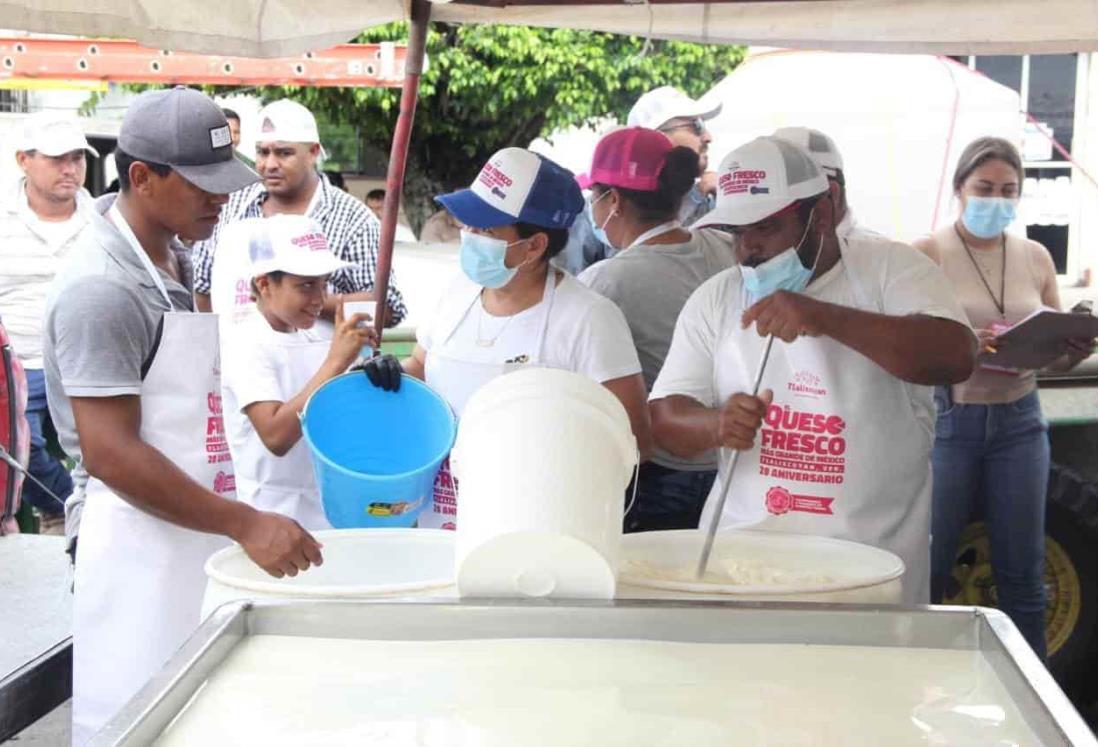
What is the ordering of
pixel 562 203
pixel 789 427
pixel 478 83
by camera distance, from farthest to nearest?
1. pixel 478 83
2. pixel 562 203
3. pixel 789 427

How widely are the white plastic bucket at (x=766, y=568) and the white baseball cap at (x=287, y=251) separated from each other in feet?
4.39

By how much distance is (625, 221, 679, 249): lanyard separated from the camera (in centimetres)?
353

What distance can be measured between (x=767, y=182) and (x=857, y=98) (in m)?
7.76

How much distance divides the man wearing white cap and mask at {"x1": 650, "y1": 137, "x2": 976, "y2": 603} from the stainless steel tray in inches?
30.4

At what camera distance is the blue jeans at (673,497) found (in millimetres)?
3275

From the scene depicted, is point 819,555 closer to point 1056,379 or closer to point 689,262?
point 689,262

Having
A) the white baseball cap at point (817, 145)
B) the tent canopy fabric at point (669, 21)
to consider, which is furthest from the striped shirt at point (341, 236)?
the white baseball cap at point (817, 145)

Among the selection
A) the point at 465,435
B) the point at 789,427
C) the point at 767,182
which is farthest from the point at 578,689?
the point at 767,182

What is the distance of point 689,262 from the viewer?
3.47 meters

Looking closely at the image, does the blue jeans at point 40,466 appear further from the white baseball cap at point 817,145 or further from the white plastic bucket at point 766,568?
the white plastic bucket at point 766,568

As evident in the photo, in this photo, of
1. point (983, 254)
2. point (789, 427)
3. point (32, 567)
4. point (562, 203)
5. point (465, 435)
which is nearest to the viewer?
point (465, 435)

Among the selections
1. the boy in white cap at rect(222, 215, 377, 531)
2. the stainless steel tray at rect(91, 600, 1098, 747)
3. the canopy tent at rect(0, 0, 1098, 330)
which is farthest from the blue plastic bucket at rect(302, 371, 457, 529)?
the stainless steel tray at rect(91, 600, 1098, 747)

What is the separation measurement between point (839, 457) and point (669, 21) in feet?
5.69

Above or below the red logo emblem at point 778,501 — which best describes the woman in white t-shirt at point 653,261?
above
